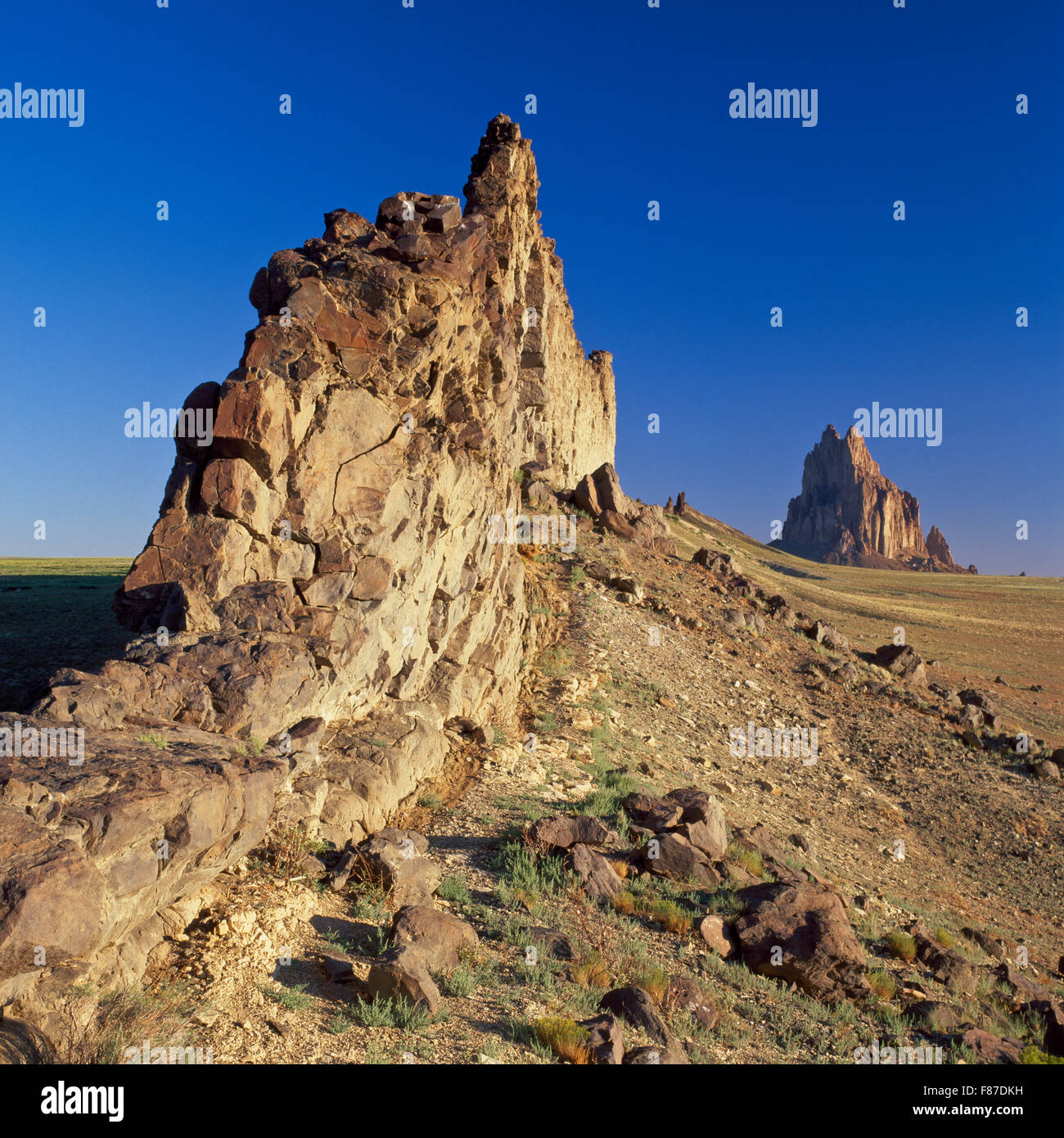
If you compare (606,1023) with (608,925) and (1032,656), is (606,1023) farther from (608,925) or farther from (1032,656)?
(1032,656)

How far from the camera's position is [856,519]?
17100 centimetres

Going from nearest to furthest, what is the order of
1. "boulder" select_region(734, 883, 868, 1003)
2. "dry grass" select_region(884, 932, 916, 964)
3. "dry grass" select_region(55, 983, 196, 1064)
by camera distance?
"dry grass" select_region(55, 983, 196, 1064), "boulder" select_region(734, 883, 868, 1003), "dry grass" select_region(884, 932, 916, 964)

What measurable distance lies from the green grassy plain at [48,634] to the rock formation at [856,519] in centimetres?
16377

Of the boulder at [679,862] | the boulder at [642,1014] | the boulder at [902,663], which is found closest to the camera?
the boulder at [642,1014]

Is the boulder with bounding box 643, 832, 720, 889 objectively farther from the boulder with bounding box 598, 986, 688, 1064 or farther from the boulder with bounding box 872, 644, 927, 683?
the boulder with bounding box 872, 644, 927, 683

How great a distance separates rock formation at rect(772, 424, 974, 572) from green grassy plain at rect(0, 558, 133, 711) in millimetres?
163775

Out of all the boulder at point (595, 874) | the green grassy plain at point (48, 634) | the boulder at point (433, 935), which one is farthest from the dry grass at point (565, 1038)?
the green grassy plain at point (48, 634)

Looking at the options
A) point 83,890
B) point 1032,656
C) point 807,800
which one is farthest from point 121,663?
point 1032,656

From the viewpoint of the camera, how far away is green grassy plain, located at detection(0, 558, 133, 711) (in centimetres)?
1448

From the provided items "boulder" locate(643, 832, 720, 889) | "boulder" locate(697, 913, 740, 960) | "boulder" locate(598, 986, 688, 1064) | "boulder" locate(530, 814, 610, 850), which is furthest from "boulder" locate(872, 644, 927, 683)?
"boulder" locate(598, 986, 688, 1064)

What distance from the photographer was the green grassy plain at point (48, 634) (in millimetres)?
14484

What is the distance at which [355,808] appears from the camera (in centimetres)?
1001

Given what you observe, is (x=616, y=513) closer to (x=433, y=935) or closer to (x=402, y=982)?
(x=433, y=935)

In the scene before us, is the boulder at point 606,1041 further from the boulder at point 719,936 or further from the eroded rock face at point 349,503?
the eroded rock face at point 349,503
